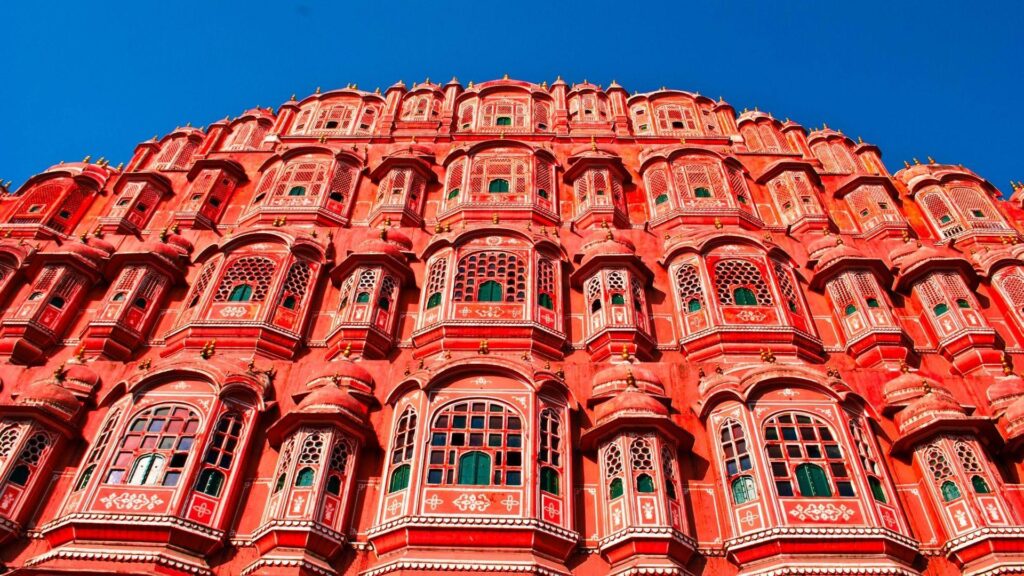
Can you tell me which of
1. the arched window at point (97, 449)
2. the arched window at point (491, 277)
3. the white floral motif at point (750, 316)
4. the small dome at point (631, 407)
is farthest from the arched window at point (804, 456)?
the arched window at point (97, 449)

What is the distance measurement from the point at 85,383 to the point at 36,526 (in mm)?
3178

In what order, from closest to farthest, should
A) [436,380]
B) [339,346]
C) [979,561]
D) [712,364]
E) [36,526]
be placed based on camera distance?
[979,561] < [36,526] < [436,380] < [712,364] < [339,346]

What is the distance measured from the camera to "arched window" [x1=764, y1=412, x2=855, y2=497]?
13.4 m

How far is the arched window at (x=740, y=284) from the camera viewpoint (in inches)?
733

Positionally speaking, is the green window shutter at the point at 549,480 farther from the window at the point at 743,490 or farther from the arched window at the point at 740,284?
the arched window at the point at 740,284

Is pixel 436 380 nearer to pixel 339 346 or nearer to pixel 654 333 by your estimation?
pixel 339 346

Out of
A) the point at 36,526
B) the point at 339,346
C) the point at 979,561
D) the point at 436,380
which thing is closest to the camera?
the point at 979,561

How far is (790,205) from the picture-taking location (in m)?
23.6

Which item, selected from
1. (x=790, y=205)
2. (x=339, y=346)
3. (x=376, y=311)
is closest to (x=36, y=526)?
(x=339, y=346)

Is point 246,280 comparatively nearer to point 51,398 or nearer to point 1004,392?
point 51,398

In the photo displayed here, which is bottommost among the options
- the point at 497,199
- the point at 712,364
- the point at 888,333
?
the point at 712,364

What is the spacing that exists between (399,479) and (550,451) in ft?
8.68

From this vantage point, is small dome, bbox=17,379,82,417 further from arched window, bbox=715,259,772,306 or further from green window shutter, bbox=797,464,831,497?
arched window, bbox=715,259,772,306

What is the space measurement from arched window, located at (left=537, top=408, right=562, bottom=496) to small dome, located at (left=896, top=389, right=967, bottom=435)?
6.17 m
